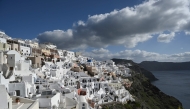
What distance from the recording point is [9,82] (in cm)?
1948

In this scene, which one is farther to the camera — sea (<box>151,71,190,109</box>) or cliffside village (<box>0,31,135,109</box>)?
sea (<box>151,71,190,109</box>)

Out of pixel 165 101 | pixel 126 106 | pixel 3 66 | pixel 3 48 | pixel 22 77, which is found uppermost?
pixel 3 48

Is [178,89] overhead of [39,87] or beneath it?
beneath

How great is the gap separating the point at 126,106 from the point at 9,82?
2243 centimetres

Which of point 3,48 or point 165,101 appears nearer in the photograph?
point 3,48

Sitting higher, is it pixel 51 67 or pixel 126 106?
pixel 51 67

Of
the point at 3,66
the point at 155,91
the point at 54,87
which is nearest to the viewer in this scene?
the point at 3,66

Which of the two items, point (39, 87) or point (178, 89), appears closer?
point (39, 87)

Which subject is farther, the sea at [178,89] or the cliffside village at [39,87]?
the sea at [178,89]

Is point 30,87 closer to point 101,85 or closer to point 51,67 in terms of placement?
point 51,67

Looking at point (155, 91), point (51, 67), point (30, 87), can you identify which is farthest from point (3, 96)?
point (155, 91)

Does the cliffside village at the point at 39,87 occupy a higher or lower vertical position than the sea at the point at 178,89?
higher

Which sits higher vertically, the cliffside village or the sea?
the cliffside village

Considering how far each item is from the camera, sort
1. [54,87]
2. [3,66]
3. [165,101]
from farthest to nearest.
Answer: [165,101], [54,87], [3,66]
